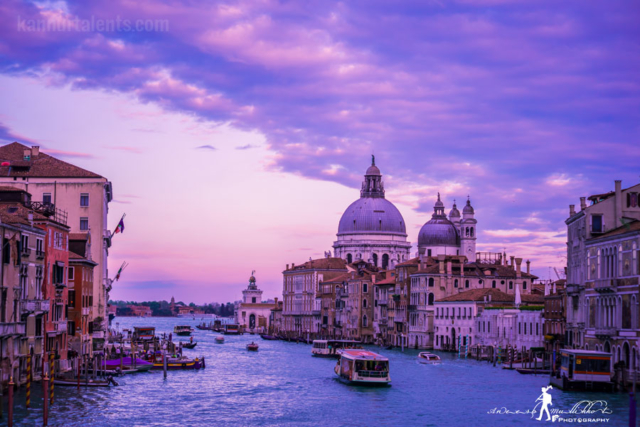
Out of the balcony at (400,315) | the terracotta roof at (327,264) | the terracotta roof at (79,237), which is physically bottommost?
the balcony at (400,315)

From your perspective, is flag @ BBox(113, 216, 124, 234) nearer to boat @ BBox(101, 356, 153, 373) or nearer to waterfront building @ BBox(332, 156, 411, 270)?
boat @ BBox(101, 356, 153, 373)

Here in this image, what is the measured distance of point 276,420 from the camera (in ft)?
111

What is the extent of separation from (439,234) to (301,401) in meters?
86.2

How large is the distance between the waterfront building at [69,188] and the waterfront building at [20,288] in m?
16.8

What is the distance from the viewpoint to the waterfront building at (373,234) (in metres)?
143

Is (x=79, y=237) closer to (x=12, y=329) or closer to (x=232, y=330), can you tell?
(x=12, y=329)

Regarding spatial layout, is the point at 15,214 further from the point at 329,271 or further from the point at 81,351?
the point at 329,271

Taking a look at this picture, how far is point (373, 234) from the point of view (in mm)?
143375

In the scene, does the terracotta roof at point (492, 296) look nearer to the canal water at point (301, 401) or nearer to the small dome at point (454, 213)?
the canal water at point (301, 401)

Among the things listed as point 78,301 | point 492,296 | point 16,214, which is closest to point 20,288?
point 16,214

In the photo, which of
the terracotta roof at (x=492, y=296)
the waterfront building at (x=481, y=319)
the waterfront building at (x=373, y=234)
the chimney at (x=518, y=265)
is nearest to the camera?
the waterfront building at (x=481, y=319)

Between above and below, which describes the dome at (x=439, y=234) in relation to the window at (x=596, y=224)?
above

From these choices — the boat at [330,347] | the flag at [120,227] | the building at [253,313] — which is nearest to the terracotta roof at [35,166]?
the flag at [120,227]

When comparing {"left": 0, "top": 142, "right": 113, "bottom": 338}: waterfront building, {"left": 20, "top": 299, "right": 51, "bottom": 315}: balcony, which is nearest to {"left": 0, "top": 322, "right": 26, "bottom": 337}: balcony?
{"left": 20, "top": 299, "right": 51, "bottom": 315}: balcony
